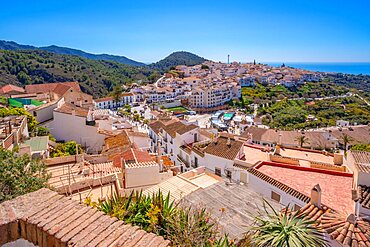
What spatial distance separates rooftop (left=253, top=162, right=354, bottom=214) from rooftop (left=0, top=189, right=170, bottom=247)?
9315 mm

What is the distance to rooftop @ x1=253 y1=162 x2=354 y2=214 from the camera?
10898 millimetres

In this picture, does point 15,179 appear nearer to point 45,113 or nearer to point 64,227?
point 64,227

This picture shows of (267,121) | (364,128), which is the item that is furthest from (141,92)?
(364,128)

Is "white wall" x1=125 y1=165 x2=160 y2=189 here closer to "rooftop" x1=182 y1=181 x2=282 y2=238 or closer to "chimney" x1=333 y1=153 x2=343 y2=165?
"rooftop" x1=182 y1=181 x2=282 y2=238

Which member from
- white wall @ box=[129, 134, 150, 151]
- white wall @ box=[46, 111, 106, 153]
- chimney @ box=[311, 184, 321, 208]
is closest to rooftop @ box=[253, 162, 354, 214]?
chimney @ box=[311, 184, 321, 208]

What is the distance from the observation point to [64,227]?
10.8 ft

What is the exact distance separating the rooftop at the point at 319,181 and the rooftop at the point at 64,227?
932 cm

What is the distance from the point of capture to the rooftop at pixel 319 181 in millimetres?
10898

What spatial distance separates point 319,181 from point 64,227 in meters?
12.2

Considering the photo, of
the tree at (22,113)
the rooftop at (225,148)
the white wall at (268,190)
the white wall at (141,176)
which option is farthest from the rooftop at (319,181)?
the tree at (22,113)

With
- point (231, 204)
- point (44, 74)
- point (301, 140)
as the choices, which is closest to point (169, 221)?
point (231, 204)

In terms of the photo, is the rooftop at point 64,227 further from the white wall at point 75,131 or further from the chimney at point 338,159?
the white wall at point 75,131

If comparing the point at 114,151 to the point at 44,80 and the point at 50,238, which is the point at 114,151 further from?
the point at 44,80

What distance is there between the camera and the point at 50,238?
3.23 m
